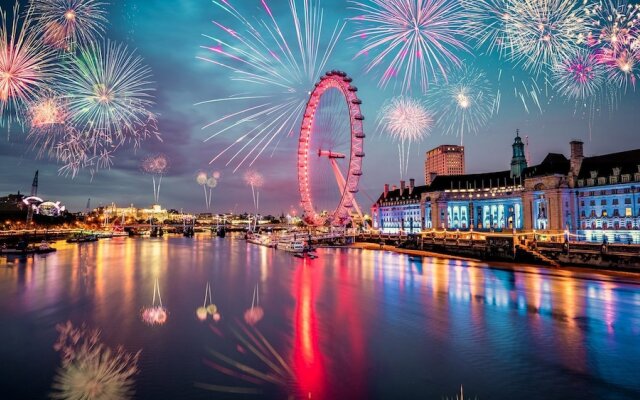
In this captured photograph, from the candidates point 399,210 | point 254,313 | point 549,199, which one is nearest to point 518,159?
point 549,199

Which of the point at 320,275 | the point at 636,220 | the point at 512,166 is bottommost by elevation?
the point at 320,275

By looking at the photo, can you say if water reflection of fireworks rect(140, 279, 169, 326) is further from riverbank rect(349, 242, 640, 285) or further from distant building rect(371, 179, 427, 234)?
distant building rect(371, 179, 427, 234)

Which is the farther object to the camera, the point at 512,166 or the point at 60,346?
the point at 512,166

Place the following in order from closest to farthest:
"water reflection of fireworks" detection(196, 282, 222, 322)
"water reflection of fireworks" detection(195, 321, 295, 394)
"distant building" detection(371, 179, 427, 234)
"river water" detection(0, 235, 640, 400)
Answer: "water reflection of fireworks" detection(195, 321, 295, 394) → "river water" detection(0, 235, 640, 400) → "water reflection of fireworks" detection(196, 282, 222, 322) → "distant building" detection(371, 179, 427, 234)

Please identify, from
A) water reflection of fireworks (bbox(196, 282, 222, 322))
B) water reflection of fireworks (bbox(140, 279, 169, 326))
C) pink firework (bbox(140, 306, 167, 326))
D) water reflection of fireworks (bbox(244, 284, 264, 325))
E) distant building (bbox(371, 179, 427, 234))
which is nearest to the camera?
pink firework (bbox(140, 306, 167, 326))

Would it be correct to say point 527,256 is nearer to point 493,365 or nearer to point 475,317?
point 475,317

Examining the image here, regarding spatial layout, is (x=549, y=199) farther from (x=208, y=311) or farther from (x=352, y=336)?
(x=208, y=311)

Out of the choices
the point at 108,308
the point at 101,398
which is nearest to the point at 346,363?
the point at 101,398

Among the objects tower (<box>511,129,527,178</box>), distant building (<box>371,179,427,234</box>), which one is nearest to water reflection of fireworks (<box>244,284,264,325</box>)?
tower (<box>511,129,527,178</box>)
